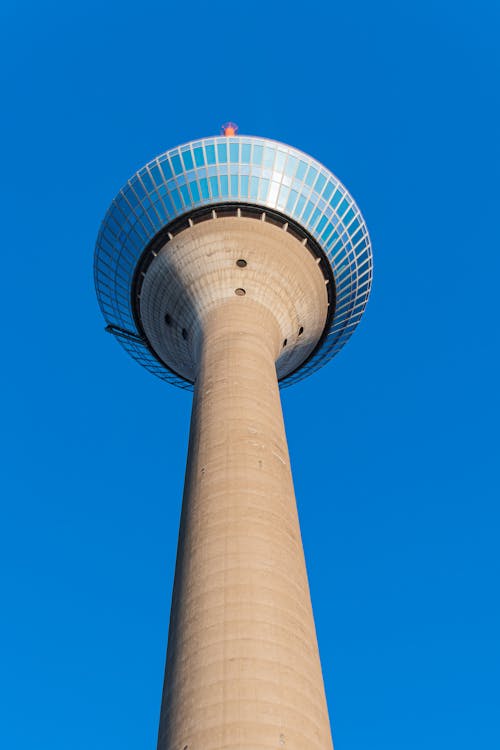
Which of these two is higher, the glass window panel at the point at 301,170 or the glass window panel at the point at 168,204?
the glass window panel at the point at 301,170

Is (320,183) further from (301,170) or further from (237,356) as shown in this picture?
(237,356)

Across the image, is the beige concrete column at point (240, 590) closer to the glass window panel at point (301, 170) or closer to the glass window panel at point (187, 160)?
the glass window panel at point (187, 160)

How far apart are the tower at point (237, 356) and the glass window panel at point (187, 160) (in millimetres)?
47

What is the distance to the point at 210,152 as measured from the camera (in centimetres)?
3488

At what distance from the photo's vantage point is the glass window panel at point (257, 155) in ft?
115

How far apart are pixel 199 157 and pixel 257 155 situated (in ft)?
8.86

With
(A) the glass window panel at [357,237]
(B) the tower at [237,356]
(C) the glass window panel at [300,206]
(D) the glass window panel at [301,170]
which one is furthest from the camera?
(A) the glass window panel at [357,237]

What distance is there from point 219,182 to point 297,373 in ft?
42.0

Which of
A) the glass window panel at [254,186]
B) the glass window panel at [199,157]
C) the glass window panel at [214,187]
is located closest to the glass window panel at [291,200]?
the glass window panel at [254,186]

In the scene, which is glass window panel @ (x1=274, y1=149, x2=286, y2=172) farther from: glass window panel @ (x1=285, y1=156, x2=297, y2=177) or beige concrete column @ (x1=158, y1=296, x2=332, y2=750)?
beige concrete column @ (x1=158, y1=296, x2=332, y2=750)

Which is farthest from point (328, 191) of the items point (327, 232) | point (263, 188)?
point (263, 188)

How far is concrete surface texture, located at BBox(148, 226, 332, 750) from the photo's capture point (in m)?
17.9

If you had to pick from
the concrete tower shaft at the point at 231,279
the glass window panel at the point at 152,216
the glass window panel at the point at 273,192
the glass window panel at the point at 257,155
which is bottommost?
the concrete tower shaft at the point at 231,279

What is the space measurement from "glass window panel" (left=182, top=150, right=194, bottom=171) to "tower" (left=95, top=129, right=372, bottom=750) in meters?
0.05
